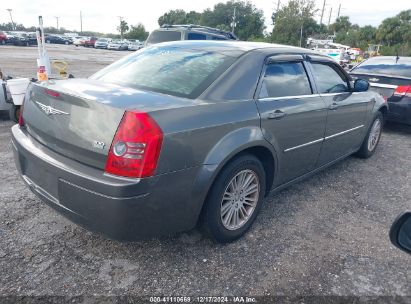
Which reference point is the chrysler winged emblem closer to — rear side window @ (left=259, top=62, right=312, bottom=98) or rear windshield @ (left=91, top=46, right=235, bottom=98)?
rear windshield @ (left=91, top=46, right=235, bottom=98)

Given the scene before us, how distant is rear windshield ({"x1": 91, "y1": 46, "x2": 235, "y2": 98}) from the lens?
2.69 meters

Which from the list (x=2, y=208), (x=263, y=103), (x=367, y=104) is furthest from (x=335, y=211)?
(x=2, y=208)

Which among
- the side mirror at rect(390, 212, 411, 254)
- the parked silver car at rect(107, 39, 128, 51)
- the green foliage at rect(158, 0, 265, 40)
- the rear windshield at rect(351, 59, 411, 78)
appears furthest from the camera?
the green foliage at rect(158, 0, 265, 40)

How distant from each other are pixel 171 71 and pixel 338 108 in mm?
2040

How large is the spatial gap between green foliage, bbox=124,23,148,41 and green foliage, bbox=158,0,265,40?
4.33 meters

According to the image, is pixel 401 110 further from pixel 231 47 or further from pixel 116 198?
pixel 116 198

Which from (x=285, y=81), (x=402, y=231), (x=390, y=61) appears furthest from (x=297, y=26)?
(x=402, y=231)

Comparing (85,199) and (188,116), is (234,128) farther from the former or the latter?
(85,199)

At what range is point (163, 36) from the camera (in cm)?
1141

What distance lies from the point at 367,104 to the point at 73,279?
414 cm

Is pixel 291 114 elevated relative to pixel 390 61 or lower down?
lower down

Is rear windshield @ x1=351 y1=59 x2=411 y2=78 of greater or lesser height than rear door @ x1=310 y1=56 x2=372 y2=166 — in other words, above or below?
above

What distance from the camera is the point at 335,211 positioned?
11.7 feet

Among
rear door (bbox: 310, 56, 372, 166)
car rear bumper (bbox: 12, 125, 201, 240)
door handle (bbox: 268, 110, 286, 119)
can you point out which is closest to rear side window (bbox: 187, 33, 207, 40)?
rear door (bbox: 310, 56, 372, 166)
